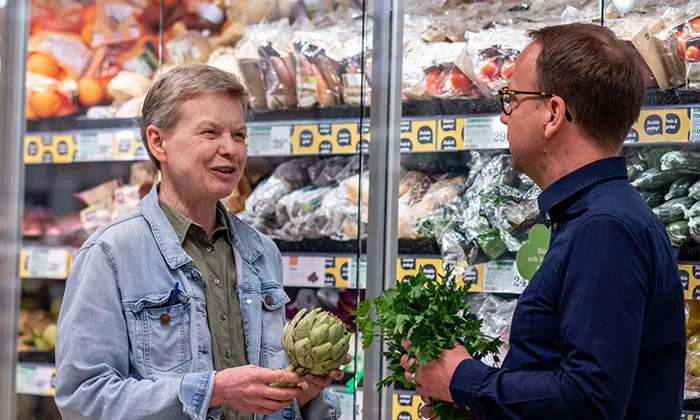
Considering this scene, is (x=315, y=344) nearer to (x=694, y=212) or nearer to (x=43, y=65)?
(x=694, y=212)

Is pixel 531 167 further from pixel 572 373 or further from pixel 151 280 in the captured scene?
pixel 151 280

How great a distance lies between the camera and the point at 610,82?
1.69m

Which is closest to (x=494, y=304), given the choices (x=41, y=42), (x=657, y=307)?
(x=657, y=307)

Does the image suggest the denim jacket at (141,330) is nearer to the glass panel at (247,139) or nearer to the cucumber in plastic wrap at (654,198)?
the glass panel at (247,139)

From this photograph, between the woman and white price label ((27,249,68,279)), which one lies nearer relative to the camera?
the woman

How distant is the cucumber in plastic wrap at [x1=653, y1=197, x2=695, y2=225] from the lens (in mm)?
2512

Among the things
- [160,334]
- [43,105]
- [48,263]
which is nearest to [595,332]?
[160,334]

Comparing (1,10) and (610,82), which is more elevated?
(1,10)

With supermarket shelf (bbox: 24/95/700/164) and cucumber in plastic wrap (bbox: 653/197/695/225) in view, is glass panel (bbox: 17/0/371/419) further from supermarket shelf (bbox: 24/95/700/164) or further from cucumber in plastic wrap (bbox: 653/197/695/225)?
cucumber in plastic wrap (bbox: 653/197/695/225)

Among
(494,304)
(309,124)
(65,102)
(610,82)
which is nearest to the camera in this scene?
(610,82)

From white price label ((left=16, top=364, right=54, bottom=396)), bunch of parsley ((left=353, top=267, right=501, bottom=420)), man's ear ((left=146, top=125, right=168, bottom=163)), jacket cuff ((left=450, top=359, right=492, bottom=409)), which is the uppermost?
man's ear ((left=146, top=125, right=168, bottom=163))

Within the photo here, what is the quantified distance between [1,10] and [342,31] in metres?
1.48

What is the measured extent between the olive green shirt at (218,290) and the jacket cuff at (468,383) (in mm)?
624

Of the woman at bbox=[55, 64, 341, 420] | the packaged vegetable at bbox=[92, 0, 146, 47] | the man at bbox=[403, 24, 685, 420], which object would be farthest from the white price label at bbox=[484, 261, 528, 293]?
A: the packaged vegetable at bbox=[92, 0, 146, 47]
